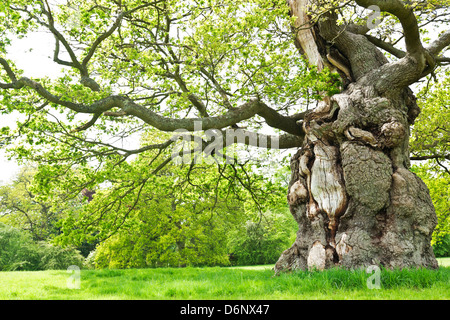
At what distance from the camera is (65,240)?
337 inches

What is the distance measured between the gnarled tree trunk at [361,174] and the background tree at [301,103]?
2cm

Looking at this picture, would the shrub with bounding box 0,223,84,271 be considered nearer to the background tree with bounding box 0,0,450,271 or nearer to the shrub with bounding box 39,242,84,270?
the shrub with bounding box 39,242,84,270

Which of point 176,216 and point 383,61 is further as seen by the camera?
point 176,216

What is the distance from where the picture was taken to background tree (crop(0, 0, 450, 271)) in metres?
6.36

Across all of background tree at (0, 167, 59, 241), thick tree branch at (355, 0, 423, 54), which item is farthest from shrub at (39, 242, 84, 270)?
thick tree branch at (355, 0, 423, 54)

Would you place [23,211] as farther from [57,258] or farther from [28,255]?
[57,258]

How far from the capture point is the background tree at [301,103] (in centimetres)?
636

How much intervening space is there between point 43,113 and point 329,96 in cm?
809

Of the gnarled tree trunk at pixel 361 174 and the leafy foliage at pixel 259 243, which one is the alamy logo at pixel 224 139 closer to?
the gnarled tree trunk at pixel 361 174

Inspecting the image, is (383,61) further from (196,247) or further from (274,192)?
(196,247)

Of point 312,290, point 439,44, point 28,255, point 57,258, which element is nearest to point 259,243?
point 57,258

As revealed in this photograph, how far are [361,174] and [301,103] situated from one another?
3735 mm

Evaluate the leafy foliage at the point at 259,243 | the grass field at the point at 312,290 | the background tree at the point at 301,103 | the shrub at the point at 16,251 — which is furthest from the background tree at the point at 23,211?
the grass field at the point at 312,290
